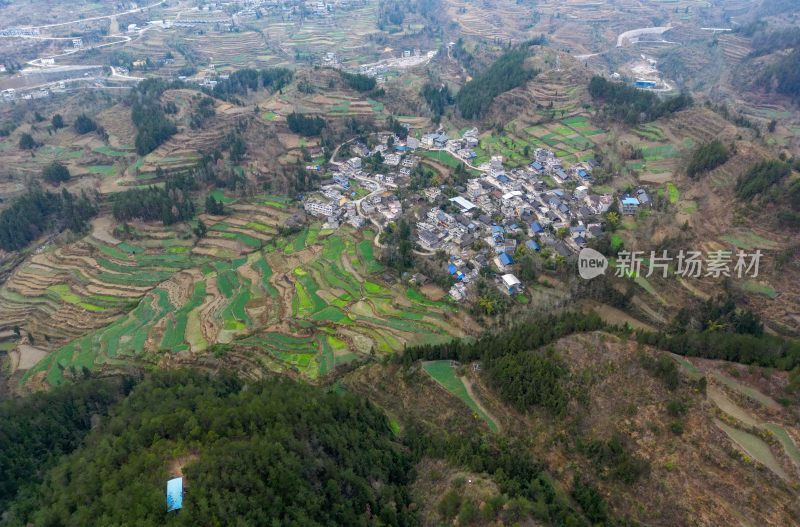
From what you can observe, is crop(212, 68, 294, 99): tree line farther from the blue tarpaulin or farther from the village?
the blue tarpaulin

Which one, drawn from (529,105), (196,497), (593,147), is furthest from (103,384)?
(529,105)

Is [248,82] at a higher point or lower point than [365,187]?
higher

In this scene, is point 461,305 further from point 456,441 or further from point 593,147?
point 593,147

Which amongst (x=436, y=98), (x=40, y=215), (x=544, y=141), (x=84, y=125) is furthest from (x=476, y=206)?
(x=84, y=125)

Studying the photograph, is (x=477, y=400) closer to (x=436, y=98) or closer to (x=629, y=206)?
(x=629, y=206)

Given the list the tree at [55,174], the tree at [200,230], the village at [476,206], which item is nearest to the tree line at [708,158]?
the village at [476,206]

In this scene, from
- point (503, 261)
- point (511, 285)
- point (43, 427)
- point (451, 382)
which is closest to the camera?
point (451, 382)
